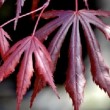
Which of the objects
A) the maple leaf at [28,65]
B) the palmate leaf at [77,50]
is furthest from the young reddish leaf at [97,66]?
the maple leaf at [28,65]

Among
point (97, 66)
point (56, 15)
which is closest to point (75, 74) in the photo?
point (97, 66)

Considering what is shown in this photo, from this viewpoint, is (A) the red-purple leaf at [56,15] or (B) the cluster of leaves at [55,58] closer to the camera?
(B) the cluster of leaves at [55,58]

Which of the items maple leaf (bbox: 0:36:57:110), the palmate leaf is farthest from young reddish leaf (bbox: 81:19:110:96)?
maple leaf (bbox: 0:36:57:110)

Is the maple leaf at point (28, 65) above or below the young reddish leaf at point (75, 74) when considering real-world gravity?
above

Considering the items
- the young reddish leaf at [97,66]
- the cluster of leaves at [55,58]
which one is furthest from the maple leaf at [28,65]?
the young reddish leaf at [97,66]

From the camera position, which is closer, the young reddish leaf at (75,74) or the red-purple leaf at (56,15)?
the young reddish leaf at (75,74)

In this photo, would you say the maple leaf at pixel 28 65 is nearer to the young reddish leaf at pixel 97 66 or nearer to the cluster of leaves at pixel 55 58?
the cluster of leaves at pixel 55 58

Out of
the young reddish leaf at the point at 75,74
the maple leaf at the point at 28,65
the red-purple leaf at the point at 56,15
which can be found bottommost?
the young reddish leaf at the point at 75,74
